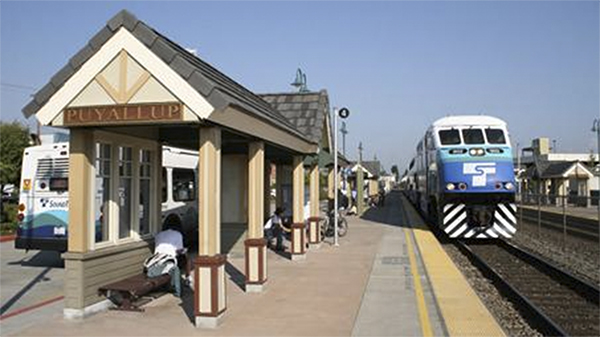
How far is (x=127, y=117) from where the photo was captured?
7.19 m

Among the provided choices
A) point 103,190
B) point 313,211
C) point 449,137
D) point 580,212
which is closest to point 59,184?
point 103,190

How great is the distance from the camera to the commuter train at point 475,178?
16.7m

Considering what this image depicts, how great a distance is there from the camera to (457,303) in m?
8.62

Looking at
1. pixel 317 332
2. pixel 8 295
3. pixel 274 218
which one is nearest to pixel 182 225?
pixel 274 218

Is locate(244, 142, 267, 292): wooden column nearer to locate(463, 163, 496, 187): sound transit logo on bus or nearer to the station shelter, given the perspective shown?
the station shelter

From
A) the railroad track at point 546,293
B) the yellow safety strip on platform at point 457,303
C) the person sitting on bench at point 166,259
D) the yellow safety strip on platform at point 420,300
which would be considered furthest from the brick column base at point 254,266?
the railroad track at point 546,293

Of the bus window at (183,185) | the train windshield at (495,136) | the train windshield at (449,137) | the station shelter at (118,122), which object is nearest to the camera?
the station shelter at (118,122)

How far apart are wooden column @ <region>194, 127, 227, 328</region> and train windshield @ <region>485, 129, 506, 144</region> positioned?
12.0m

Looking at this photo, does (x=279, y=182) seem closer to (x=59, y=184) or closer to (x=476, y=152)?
(x=476, y=152)

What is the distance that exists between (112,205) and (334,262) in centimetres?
591

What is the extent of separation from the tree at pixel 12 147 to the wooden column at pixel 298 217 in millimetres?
28732

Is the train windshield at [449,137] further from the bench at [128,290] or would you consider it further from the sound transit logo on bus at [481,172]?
the bench at [128,290]

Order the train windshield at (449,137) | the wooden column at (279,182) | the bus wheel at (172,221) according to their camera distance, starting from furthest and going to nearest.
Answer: the wooden column at (279,182) → the train windshield at (449,137) → the bus wheel at (172,221)

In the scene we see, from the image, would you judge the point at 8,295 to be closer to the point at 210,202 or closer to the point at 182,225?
the point at 210,202
